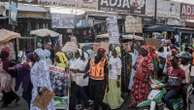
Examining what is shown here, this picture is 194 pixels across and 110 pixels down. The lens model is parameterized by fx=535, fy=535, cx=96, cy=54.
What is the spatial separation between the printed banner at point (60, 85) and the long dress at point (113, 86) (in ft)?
4.90

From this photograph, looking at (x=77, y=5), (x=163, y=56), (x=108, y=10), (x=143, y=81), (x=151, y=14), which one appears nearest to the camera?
(x=143, y=81)

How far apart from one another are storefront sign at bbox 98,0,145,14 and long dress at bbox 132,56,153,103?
13.2 metres

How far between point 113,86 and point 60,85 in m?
1.94

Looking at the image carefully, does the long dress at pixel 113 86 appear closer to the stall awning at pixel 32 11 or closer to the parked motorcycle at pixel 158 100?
the parked motorcycle at pixel 158 100

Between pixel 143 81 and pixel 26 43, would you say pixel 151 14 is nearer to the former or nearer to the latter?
pixel 26 43

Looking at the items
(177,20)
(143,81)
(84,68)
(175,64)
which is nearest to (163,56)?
(143,81)

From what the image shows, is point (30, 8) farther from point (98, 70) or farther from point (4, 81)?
point (98, 70)

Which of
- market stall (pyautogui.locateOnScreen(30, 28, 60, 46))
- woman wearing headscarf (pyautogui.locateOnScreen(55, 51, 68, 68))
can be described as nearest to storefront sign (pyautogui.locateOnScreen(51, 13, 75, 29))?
market stall (pyautogui.locateOnScreen(30, 28, 60, 46))

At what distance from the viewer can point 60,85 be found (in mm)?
12438

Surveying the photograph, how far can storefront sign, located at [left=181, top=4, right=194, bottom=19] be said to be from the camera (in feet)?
122

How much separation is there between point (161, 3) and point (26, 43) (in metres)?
11.5

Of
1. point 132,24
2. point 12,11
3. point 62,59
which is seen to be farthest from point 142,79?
point 12,11

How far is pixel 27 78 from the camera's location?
43.5ft

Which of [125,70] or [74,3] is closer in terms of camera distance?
[125,70]
